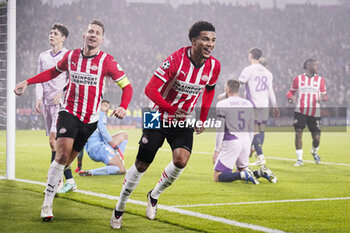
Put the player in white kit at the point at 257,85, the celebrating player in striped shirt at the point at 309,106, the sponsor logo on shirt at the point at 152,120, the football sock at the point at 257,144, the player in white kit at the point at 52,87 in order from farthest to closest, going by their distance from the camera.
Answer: the player in white kit at the point at 257,85 < the celebrating player in striped shirt at the point at 309,106 < the football sock at the point at 257,144 < the player in white kit at the point at 52,87 < the sponsor logo on shirt at the point at 152,120

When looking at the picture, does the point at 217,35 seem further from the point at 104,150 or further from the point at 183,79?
the point at 183,79

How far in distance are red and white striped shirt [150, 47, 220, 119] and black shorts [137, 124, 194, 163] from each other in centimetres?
16

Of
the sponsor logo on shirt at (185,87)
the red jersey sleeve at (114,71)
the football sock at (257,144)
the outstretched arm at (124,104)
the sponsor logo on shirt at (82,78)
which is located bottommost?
the football sock at (257,144)

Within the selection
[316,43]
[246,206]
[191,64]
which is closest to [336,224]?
[246,206]

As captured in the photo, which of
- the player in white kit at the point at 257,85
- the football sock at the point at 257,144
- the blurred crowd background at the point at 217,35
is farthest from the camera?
the blurred crowd background at the point at 217,35

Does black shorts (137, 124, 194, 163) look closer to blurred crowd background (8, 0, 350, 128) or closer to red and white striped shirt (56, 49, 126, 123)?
red and white striped shirt (56, 49, 126, 123)

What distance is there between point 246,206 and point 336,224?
122 cm

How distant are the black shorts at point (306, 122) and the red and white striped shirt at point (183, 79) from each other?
657 centimetres

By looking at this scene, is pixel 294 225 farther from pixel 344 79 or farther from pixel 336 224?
pixel 344 79

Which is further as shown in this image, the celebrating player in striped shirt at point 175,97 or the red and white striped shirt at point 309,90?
the red and white striped shirt at point 309,90

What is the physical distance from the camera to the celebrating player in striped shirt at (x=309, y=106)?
11228mm

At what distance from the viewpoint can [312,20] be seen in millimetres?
39406

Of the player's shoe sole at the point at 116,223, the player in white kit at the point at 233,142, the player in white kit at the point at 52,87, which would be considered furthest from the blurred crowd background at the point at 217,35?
the player's shoe sole at the point at 116,223

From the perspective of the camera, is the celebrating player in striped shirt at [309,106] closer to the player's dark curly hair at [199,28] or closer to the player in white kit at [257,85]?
the player in white kit at [257,85]
